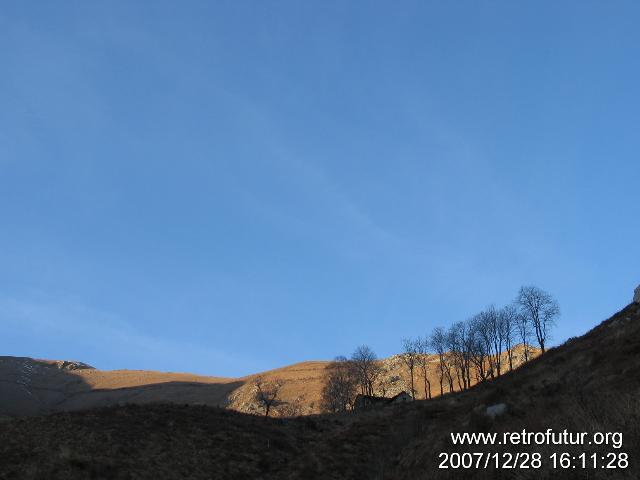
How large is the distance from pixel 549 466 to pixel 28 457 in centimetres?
3268

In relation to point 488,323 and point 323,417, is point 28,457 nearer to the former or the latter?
point 323,417

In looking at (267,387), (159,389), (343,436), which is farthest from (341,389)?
(159,389)

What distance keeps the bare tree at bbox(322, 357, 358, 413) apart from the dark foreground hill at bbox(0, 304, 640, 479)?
49.3m

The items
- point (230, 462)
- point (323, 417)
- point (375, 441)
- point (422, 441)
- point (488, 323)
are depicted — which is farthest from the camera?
point (488, 323)

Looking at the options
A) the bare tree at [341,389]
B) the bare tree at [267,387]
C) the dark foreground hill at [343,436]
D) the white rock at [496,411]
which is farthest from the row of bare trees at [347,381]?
the white rock at [496,411]

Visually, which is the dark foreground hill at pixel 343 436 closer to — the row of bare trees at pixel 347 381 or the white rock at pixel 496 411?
the white rock at pixel 496 411

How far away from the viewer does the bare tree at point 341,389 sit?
103 meters

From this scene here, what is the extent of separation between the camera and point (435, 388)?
13375 centimetres

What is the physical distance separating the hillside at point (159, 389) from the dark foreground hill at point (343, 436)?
75.6 metres

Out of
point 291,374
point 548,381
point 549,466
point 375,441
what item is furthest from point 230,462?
point 291,374

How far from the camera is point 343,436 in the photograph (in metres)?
46.0

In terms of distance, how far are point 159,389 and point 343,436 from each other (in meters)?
135
